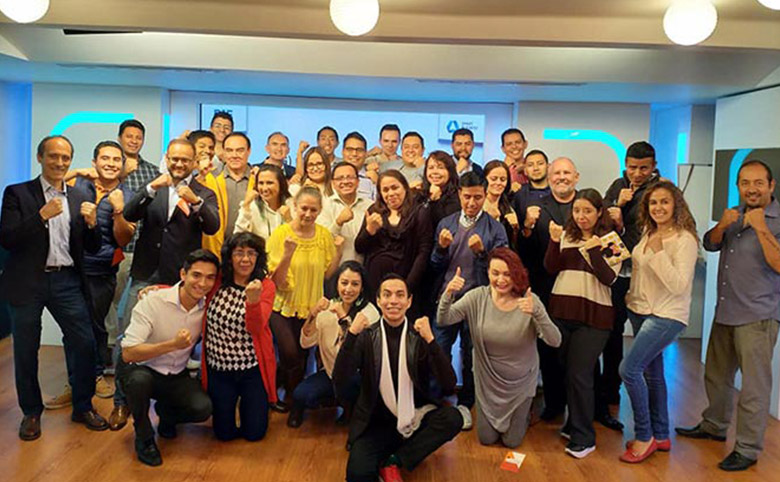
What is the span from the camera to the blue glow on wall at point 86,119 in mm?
5926

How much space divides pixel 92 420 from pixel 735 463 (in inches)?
134

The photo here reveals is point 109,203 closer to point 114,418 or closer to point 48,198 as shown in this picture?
point 48,198

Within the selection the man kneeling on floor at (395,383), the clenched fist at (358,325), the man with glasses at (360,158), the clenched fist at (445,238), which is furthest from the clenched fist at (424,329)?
the man with glasses at (360,158)

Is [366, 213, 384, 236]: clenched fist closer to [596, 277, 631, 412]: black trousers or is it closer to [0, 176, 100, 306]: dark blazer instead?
[596, 277, 631, 412]: black trousers

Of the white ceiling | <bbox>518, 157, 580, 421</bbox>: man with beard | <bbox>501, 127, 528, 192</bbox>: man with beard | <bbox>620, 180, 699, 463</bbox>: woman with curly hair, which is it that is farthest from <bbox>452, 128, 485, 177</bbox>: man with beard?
<bbox>620, 180, 699, 463</bbox>: woman with curly hair

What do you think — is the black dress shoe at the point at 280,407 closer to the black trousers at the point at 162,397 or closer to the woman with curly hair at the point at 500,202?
the black trousers at the point at 162,397

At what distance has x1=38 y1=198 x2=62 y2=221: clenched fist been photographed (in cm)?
345

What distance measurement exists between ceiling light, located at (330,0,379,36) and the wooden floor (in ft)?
6.98

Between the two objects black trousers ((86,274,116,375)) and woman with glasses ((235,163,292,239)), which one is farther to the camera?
black trousers ((86,274,116,375))

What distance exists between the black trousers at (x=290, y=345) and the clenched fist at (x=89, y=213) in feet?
3.63

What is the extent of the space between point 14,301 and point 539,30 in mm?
3017

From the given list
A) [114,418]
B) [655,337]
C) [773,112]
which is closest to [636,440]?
[655,337]

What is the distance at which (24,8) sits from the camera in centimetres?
313

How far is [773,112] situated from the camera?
4539 mm
